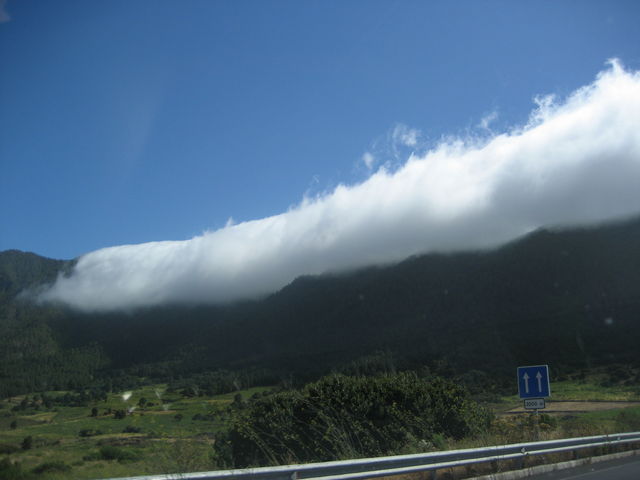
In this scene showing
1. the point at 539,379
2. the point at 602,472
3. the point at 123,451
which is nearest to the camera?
the point at 602,472

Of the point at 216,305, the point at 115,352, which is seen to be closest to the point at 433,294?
the point at 115,352

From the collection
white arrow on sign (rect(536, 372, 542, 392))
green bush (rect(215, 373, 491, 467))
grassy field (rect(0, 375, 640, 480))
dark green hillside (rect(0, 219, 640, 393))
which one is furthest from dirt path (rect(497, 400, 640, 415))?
white arrow on sign (rect(536, 372, 542, 392))

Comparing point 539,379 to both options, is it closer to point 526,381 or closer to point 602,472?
point 526,381

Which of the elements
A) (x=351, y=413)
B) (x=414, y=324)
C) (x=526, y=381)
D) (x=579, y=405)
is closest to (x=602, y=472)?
(x=526, y=381)

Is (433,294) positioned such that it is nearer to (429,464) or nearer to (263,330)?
(263,330)

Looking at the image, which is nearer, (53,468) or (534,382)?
(53,468)

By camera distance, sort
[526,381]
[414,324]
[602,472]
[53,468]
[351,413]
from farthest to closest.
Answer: [414,324] < [351,413] < [526,381] < [602,472] < [53,468]

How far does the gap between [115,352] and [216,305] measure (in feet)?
234

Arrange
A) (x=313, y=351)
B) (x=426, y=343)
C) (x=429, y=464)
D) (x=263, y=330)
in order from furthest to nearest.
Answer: (x=263, y=330), (x=313, y=351), (x=426, y=343), (x=429, y=464)

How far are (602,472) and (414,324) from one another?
8856 centimetres

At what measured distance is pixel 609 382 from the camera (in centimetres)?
6519

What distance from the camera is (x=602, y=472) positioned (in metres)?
11.8

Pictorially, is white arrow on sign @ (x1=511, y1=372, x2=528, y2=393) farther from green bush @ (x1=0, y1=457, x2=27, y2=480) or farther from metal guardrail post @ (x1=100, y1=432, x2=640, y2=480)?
green bush @ (x1=0, y1=457, x2=27, y2=480)

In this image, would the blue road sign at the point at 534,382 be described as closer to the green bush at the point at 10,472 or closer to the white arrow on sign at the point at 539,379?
the white arrow on sign at the point at 539,379
